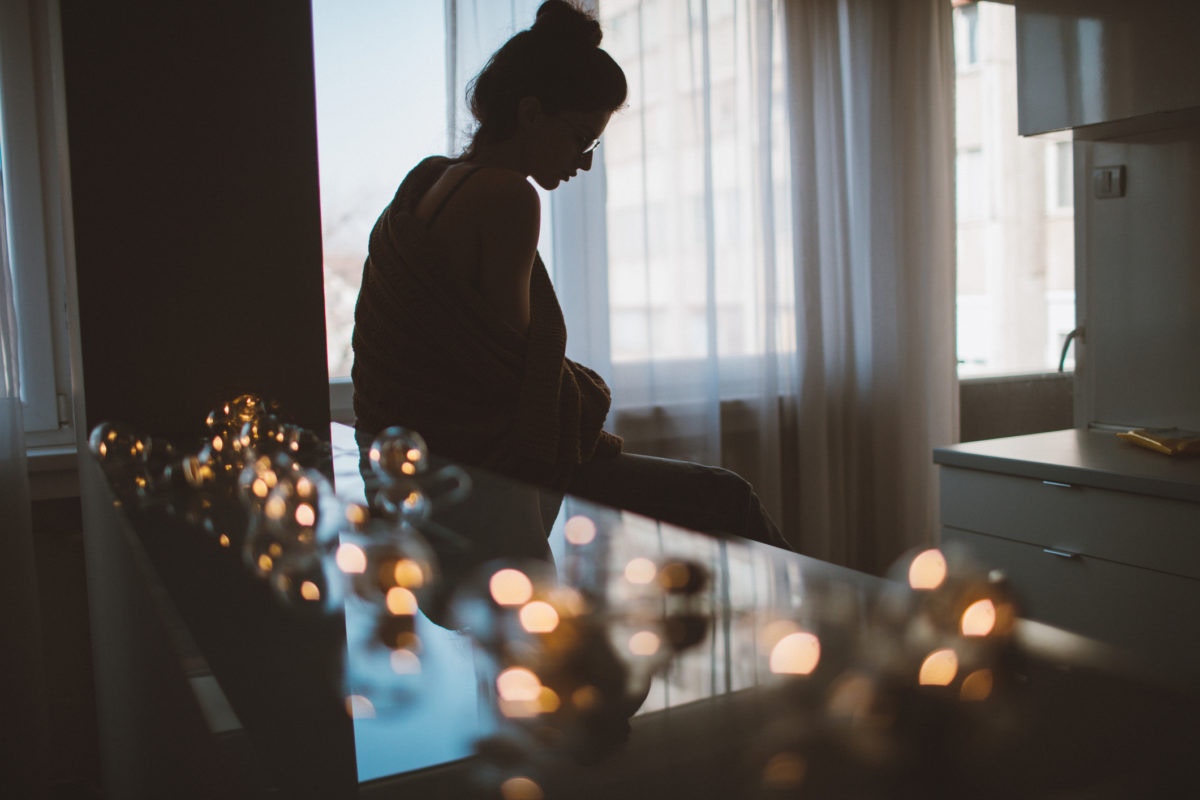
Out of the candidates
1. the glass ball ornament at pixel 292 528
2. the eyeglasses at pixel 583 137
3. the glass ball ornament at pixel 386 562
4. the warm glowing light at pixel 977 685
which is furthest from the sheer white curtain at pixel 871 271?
the warm glowing light at pixel 977 685

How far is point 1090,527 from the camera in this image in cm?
164

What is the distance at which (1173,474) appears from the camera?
5.11ft

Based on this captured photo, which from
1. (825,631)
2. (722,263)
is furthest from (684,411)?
(825,631)

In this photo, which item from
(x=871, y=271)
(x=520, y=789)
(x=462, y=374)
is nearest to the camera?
(x=520, y=789)

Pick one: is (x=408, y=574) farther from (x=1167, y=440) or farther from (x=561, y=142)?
(x=1167, y=440)

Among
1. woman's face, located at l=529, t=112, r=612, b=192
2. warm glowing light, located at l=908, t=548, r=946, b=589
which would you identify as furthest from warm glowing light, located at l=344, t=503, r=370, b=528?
woman's face, located at l=529, t=112, r=612, b=192

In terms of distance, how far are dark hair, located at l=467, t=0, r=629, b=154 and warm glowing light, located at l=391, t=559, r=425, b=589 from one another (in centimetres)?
99

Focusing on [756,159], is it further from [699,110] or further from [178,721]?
[178,721]

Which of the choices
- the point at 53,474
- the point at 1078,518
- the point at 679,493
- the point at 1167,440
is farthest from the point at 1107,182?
the point at 53,474

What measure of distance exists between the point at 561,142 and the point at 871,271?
1.81 metres

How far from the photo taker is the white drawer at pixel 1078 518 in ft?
4.94

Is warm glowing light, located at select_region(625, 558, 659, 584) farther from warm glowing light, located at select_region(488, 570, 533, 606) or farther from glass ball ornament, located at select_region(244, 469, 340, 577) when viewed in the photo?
glass ball ornament, located at select_region(244, 469, 340, 577)

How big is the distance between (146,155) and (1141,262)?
75.7 inches

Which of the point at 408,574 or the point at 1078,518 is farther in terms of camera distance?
the point at 1078,518
